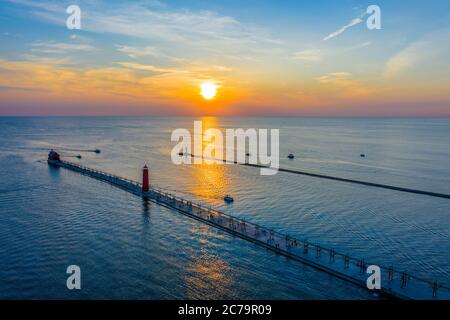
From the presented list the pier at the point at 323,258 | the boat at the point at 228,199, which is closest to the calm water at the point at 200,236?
the pier at the point at 323,258

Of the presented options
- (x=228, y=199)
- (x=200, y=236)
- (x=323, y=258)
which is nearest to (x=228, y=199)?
(x=228, y=199)

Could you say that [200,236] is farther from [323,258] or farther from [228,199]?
[228,199]

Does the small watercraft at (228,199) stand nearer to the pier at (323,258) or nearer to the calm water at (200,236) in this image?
the calm water at (200,236)

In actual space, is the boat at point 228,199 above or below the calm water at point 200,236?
above

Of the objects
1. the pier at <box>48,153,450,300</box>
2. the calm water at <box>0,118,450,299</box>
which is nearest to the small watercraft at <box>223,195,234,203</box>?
the calm water at <box>0,118,450,299</box>

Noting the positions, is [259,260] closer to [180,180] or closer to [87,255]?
[87,255]

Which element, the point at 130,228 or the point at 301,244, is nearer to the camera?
the point at 301,244

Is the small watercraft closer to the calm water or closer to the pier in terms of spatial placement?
the calm water

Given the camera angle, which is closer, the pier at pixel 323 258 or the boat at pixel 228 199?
the pier at pixel 323 258

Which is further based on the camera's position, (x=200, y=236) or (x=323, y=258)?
(x=200, y=236)

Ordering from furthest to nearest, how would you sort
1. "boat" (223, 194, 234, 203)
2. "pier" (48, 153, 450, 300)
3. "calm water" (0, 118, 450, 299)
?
"boat" (223, 194, 234, 203) < "calm water" (0, 118, 450, 299) < "pier" (48, 153, 450, 300)
